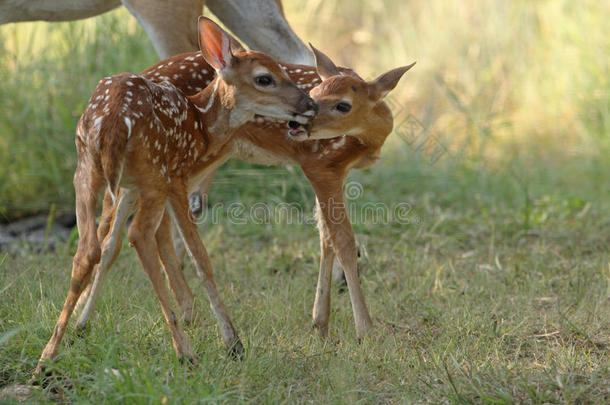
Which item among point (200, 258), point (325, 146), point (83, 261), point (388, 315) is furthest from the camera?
point (388, 315)

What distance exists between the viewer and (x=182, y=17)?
5039mm

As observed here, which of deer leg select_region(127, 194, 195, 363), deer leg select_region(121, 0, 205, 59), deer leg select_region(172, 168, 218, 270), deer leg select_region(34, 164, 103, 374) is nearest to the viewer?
deer leg select_region(34, 164, 103, 374)

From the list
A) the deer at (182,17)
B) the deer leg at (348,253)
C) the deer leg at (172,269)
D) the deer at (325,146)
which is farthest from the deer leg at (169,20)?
the deer leg at (348,253)

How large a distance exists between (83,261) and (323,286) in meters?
1.51

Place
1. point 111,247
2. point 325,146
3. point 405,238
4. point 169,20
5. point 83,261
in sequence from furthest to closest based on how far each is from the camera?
1. point 405,238
2. point 169,20
3. point 325,146
4. point 111,247
5. point 83,261

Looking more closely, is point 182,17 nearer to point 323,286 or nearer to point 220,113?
point 220,113

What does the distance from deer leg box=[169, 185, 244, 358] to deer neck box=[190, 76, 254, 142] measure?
383 mm

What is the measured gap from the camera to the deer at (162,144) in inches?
135

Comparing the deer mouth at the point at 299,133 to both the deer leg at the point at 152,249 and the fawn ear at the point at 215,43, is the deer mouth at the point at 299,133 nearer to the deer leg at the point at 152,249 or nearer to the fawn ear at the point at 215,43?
the fawn ear at the point at 215,43

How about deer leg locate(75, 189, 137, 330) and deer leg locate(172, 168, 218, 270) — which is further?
deer leg locate(172, 168, 218, 270)

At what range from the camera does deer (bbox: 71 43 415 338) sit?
420cm

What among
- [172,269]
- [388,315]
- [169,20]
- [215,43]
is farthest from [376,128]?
[169,20]

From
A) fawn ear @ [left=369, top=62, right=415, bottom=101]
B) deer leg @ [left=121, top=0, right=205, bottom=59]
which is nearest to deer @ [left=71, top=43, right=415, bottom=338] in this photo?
fawn ear @ [left=369, top=62, right=415, bottom=101]

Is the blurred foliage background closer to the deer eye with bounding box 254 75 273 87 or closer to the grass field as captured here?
the grass field
